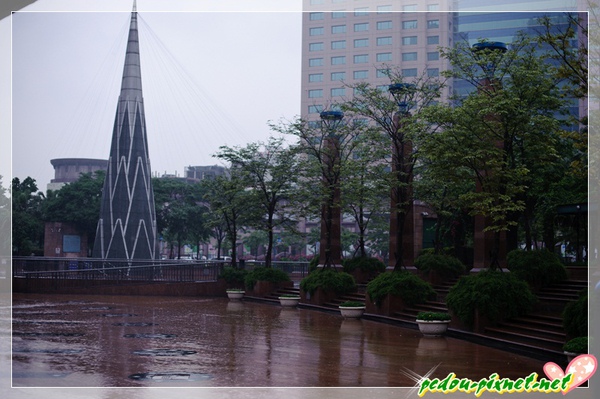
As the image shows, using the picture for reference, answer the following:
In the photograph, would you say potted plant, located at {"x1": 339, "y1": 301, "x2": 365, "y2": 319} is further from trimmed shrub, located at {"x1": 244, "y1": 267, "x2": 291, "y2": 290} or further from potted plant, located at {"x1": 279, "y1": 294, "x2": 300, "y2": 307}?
trimmed shrub, located at {"x1": 244, "y1": 267, "x2": 291, "y2": 290}

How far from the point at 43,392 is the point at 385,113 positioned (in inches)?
607

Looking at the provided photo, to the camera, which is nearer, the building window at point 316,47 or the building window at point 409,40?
the building window at point 316,47

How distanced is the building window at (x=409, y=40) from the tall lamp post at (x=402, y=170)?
1349 inches

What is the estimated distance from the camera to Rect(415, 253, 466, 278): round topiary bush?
24.5 meters

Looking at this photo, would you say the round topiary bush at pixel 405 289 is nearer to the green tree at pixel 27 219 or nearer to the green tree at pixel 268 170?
the green tree at pixel 268 170

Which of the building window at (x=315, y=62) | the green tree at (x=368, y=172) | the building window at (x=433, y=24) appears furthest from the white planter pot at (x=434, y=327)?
the building window at (x=433, y=24)

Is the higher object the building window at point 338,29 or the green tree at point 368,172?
the building window at point 338,29

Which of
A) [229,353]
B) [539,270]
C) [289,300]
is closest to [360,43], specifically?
[289,300]

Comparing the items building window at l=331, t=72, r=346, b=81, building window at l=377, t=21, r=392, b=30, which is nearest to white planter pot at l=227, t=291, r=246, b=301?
building window at l=331, t=72, r=346, b=81

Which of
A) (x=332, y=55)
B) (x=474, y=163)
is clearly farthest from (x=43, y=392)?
(x=332, y=55)

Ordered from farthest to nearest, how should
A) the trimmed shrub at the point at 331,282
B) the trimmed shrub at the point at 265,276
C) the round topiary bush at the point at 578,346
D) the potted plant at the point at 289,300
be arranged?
the trimmed shrub at the point at 265,276 → the potted plant at the point at 289,300 → the trimmed shrub at the point at 331,282 → the round topiary bush at the point at 578,346

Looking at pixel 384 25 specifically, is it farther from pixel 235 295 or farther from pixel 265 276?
pixel 235 295

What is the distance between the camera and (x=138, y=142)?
41625 mm

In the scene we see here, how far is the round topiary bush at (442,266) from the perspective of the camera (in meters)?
24.5
